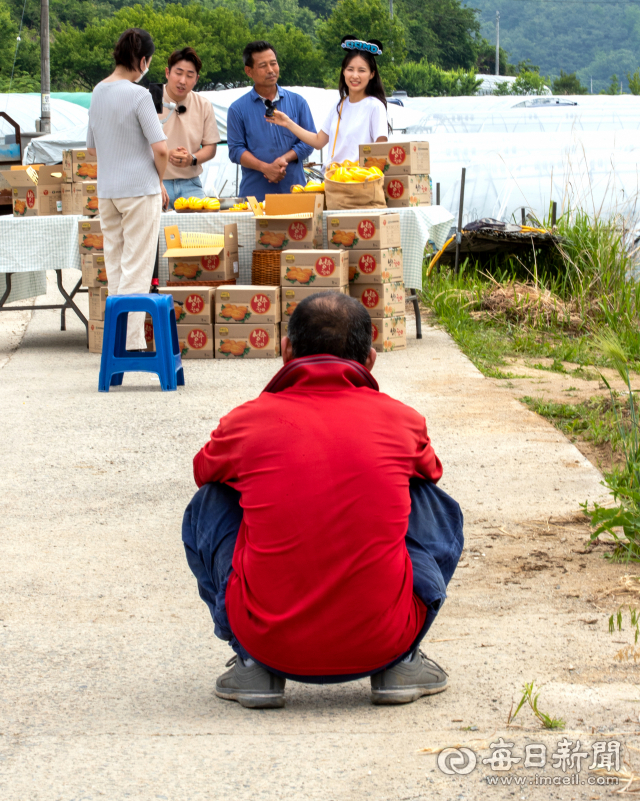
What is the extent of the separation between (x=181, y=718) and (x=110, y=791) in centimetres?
38

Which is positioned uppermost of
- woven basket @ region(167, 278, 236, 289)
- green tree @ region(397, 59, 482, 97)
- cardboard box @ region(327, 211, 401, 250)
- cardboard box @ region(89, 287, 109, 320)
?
green tree @ region(397, 59, 482, 97)

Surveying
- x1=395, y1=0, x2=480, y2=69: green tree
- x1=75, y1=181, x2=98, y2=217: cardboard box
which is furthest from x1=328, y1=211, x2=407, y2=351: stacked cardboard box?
x1=395, y1=0, x2=480, y2=69: green tree

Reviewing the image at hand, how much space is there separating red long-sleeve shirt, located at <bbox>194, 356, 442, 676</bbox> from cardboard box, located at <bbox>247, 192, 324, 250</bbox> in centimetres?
494

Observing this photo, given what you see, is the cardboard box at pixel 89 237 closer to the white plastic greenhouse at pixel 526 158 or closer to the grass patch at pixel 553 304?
the grass patch at pixel 553 304

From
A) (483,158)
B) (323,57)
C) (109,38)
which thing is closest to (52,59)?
(109,38)

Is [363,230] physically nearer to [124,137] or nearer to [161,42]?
[124,137]

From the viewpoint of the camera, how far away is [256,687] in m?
2.36

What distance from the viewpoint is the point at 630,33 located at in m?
178

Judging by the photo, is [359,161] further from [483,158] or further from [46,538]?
[483,158]

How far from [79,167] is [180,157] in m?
0.81

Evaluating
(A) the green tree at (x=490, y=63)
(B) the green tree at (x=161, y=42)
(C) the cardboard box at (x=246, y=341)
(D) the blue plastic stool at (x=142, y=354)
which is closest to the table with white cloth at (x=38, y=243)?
(C) the cardboard box at (x=246, y=341)

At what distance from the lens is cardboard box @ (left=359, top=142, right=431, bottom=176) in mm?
7473

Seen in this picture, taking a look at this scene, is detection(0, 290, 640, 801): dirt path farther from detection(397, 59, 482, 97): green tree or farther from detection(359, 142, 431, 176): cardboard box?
detection(397, 59, 482, 97): green tree

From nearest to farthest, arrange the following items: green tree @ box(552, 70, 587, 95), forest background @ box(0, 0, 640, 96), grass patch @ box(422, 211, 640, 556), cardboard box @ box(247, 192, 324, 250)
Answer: grass patch @ box(422, 211, 640, 556)
cardboard box @ box(247, 192, 324, 250)
forest background @ box(0, 0, 640, 96)
green tree @ box(552, 70, 587, 95)
